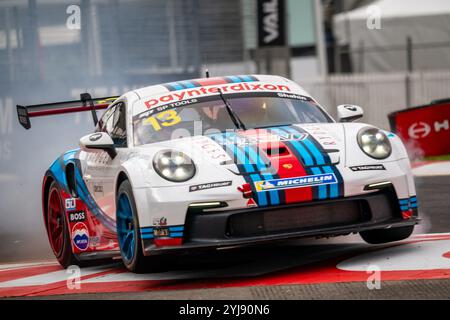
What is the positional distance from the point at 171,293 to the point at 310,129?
5.09ft

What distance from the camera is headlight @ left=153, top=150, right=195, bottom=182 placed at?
19.9ft

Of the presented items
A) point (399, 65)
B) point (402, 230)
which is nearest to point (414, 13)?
point (399, 65)

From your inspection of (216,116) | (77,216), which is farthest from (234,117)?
(77,216)

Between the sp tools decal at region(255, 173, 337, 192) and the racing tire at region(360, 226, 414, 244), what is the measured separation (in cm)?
94

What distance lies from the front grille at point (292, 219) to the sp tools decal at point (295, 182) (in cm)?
13

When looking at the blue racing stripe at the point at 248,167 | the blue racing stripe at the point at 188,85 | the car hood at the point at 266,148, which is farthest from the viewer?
the blue racing stripe at the point at 188,85

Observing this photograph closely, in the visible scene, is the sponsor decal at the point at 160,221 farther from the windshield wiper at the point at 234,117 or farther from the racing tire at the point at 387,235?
the racing tire at the point at 387,235

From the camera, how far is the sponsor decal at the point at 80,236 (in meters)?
7.58

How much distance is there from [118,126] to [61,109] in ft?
4.02

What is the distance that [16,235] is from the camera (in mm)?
10555

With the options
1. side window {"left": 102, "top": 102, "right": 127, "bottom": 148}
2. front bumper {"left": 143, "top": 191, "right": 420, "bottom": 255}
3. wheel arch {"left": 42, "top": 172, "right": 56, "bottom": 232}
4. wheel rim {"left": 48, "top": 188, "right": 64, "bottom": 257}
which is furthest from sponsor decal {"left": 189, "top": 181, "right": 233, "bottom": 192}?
wheel arch {"left": 42, "top": 172, "right": 56, "bottom": 232}

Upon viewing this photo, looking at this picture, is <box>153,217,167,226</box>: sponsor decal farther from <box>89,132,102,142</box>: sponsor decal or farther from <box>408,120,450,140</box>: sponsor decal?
<box>408,120,450,140</box>: sponsor decal

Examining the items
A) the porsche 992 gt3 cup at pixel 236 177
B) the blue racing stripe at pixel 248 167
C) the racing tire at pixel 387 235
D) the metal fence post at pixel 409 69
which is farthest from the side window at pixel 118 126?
the metal fence post at pixel 409 69

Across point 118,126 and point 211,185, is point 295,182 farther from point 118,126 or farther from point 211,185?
point 118,126
